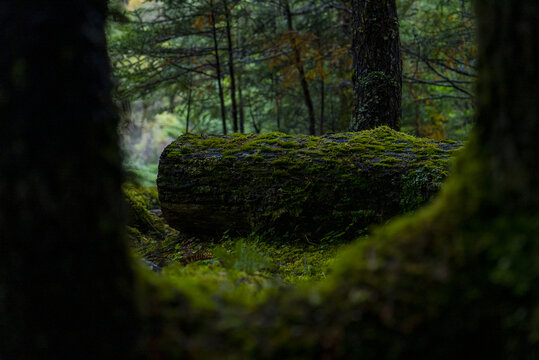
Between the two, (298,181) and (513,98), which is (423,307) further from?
(298,181)

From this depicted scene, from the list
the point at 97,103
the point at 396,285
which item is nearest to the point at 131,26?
the point at 97,103

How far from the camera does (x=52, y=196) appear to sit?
3.95 feet

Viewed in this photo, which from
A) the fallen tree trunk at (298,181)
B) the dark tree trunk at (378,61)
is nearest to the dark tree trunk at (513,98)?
the fallen tree trunk at (298,181)

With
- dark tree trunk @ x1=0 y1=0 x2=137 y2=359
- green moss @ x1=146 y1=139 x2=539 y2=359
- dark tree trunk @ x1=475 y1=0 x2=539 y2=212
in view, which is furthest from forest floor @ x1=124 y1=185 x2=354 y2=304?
dark tree trunk @ x1=475 y1=0 x2=539 y2=212

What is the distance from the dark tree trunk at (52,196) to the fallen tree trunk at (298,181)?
3628mm

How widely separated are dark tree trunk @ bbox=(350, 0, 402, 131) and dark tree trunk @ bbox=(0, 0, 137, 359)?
653 centimetres

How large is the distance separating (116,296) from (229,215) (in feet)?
12.5

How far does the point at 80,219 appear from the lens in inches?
48.5

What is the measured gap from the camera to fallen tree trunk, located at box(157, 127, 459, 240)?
4461mm

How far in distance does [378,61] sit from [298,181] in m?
3.84

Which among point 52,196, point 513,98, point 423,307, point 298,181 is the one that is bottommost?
point 423,307

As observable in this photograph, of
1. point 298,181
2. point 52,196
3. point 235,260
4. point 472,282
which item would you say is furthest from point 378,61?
point 52,196

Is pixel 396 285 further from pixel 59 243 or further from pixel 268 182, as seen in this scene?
pixel 268 182

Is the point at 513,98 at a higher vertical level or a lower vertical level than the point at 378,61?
lower
